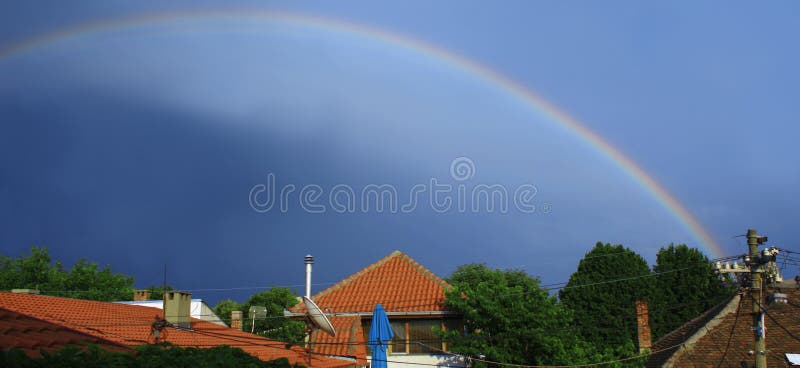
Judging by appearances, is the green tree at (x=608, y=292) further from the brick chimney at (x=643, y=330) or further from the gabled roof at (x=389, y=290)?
the gabled roof at (x=389, y=290)

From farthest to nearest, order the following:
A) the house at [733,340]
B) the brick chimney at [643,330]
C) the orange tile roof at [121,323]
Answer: the brick chimney at [643,330], the house at [733,340], the orange tile roof at [121,323]

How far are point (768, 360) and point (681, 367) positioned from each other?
10.7 ft

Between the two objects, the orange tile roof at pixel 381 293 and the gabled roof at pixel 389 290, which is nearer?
the orange tile roof at pixel 381 293

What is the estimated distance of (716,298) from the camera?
46.1m

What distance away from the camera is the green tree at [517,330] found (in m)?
24.3

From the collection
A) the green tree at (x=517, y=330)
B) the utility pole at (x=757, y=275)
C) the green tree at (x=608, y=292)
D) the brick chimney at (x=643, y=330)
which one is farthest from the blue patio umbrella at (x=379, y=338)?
the green tree at (x=608, y=292)

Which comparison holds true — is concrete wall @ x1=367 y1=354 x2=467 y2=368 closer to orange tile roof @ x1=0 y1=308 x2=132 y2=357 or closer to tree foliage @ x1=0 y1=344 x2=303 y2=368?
orange tile roof @ x1=0 y1=308 x2=132 y2=357

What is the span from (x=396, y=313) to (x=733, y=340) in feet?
45.5

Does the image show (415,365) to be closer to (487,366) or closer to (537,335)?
(487,366)

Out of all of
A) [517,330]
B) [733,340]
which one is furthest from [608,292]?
[517,330]

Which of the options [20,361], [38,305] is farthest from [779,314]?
Result: [20,361]

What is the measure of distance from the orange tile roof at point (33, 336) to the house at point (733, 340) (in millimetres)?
24848

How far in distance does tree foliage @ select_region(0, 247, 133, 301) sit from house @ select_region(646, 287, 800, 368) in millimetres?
47106

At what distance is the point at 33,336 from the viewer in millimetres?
6484
